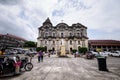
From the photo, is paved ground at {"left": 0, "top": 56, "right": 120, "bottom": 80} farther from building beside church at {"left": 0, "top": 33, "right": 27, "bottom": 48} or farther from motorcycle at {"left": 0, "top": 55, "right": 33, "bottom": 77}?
building beside church at {"left": 0, "top": 33, "right": 27, "bottom": 48}

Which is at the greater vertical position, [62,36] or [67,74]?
[62,36]

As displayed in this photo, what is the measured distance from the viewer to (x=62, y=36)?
6506 centimetres

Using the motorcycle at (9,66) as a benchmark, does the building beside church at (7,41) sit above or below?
above

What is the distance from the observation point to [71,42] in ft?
209

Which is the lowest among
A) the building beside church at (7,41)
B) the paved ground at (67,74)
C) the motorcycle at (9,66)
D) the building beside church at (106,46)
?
the paved ground at (67,74)

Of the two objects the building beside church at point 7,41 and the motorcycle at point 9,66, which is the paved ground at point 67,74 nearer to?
the motorcycle at point 9,66

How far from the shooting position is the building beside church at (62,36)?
6303 cm

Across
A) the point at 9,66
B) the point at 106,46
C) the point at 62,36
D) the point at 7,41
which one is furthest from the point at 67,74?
the point at 7,41

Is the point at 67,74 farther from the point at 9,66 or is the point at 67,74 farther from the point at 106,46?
the point at 106,46

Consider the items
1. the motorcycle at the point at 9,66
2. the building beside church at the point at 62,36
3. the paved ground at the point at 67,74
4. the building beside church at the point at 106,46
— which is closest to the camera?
the paved ground at the point at 67,74

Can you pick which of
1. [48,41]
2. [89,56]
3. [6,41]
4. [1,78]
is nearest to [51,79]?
[1,78]

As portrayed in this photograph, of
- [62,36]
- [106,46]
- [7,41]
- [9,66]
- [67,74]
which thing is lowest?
[67,74]

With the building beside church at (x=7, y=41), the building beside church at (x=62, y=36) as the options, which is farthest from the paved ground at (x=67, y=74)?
the building beside church at (x=7, y=41)

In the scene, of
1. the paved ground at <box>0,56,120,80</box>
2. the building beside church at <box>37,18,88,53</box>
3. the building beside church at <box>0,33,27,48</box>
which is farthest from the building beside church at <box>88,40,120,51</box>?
the paved ground at <box>0,56,120,80</box>
